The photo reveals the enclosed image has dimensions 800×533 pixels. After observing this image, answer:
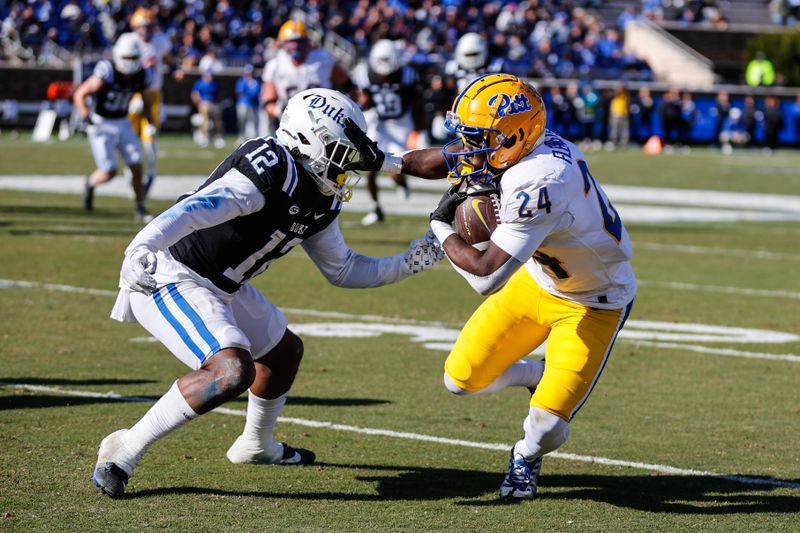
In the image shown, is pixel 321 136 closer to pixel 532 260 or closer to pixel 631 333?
pixel 532 260

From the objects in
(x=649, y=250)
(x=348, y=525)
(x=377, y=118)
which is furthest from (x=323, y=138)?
(x=377, y=118)

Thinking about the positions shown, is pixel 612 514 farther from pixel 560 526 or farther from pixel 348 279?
pixel 348 279

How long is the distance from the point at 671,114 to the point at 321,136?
32.5 metres

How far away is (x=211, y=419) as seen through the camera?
6203mm

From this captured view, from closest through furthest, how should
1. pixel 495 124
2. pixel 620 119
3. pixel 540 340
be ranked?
pixel 495 124 < pixel 540 340 < pixel 620 119

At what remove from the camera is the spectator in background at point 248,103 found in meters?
31.1

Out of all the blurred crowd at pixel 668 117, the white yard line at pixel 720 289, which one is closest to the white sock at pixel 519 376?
the white yard line at pixel 720 289

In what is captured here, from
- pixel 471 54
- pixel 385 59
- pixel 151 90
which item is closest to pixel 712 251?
pixel 471 54

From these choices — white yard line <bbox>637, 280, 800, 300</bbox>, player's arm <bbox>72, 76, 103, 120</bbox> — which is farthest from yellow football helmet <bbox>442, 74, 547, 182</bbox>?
player's arm <bbox>72, 76, 103, 120</bbox>

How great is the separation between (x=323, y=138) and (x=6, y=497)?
177 cm

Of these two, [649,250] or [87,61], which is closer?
[649,250]

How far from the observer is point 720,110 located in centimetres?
3797

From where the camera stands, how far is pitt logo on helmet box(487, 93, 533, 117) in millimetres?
4922

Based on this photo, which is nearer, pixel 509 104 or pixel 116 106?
pixel 509 104
